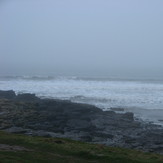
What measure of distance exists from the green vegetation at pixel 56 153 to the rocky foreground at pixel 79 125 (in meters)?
3.33

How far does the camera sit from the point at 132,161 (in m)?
12.1

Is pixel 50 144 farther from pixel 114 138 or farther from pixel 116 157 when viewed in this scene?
pixel 114 138

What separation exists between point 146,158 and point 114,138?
6.49m

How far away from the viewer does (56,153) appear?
12688mm

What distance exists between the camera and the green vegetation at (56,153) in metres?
11.4

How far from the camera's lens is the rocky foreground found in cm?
1847

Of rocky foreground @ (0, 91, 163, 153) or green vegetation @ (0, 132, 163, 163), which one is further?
rocky foreground @ (0, 91, 163, 153)

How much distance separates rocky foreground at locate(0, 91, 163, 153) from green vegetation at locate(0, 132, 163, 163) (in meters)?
3.33

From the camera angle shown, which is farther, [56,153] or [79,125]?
[79,125]

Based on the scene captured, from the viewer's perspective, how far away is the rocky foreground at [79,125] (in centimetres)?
1847

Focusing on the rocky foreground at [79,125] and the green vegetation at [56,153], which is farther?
the rocky foreground at [79,125]

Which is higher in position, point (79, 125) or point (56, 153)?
point (56, 153)

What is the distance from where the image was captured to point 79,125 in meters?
22.1

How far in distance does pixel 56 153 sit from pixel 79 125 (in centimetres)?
945
